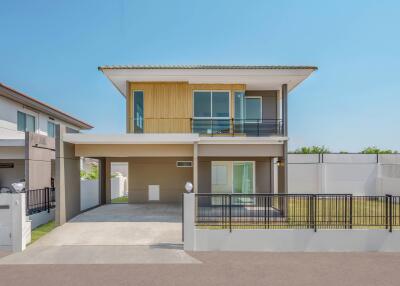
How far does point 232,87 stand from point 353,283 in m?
10.1

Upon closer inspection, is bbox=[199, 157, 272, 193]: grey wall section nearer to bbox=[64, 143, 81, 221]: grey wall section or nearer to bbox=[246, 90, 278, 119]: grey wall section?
bbox=[246, 90, 278, 119]: grey wall section

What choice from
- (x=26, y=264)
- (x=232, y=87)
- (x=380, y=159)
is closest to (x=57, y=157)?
(x=26, y=264)

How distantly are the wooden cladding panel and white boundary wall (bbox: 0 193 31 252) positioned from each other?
21.0 feet

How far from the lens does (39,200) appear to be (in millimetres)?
11586

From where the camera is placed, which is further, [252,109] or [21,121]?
[21,121]

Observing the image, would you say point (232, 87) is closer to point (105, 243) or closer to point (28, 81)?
point (105, 243)

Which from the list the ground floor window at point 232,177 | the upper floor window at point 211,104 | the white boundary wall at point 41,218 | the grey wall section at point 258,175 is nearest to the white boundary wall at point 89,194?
the white boundary wall at point 41,218

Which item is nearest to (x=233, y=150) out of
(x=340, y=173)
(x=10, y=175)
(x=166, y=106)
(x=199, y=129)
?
(x=199, y=129)

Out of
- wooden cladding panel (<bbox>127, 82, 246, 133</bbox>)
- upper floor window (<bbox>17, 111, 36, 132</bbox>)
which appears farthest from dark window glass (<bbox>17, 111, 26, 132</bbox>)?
wooden cladding panel (<bbox>127, 82, 246, 133</bbox>)

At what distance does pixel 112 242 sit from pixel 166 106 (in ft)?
23.9

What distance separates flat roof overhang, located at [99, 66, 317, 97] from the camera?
A: 40.6 feet

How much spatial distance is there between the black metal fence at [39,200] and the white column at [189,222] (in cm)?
690

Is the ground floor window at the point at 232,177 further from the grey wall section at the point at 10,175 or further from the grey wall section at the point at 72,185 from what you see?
the grey wall section at the point at 10,175

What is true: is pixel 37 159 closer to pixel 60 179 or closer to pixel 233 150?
pixel 60 179
